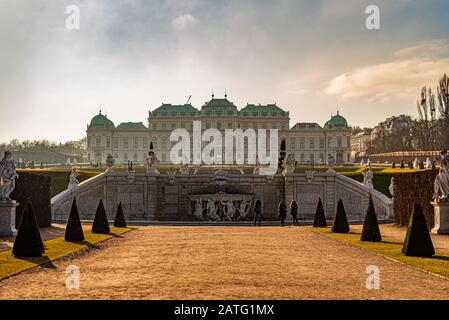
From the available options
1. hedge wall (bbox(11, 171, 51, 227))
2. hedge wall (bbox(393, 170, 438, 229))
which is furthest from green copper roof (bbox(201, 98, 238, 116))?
hedge wall (bbox(11, 171, 51, 227))

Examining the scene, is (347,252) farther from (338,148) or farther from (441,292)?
(338,148)

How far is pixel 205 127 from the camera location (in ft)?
307

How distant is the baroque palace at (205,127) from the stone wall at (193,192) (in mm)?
63099

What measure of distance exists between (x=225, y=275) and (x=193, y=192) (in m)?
21.3

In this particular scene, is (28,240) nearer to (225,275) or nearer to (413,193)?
(225,275)

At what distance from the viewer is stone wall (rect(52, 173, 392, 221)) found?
28859 mm

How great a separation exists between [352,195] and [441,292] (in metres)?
21.5

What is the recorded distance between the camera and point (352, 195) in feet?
94.4

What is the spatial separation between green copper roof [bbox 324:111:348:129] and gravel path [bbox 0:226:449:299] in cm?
8572

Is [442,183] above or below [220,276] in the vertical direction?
above

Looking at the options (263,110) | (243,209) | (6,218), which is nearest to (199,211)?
(243,209)

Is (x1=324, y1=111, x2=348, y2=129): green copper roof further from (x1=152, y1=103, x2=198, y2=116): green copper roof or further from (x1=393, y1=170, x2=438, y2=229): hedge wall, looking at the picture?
(x1=393, y1=170, x2=438, y2=229): hedge wall
